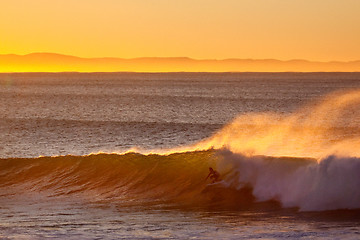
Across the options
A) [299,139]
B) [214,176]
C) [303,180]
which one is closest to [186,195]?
[214,176]

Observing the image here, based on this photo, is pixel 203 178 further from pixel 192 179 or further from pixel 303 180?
pixel 303 180

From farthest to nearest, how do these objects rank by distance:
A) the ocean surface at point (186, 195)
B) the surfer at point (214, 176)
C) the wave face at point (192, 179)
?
the surfer at point (214, 176) → the wave face at point (192, 179) → the ocean surface at point (186, 195)

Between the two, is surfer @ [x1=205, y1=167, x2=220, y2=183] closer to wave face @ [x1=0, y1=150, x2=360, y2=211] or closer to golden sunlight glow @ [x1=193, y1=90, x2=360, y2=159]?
wave face @ [x1=0, y1=150, x2=360, y2=211]

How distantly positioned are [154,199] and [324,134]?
77.9 ft

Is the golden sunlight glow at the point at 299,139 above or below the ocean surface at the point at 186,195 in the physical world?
above

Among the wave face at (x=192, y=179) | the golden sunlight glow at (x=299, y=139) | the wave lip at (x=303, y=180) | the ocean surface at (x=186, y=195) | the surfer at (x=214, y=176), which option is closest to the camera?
the ocean surface at (x=186, y=195)

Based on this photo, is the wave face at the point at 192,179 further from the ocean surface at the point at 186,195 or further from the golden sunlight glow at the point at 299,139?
the golden sunlight glow at the point at 299,139

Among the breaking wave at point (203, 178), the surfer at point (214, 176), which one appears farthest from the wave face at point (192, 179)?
the surfer at point (214, 176)

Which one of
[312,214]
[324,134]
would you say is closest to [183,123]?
[324,134]

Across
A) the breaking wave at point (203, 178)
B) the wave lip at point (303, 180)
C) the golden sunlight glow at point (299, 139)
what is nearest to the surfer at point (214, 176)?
the breaking wave at point (203, 178)

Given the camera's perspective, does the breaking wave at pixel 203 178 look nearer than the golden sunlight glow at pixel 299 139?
Yes

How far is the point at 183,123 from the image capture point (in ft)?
190

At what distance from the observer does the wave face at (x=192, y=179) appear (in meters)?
19.6

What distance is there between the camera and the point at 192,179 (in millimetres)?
23500
